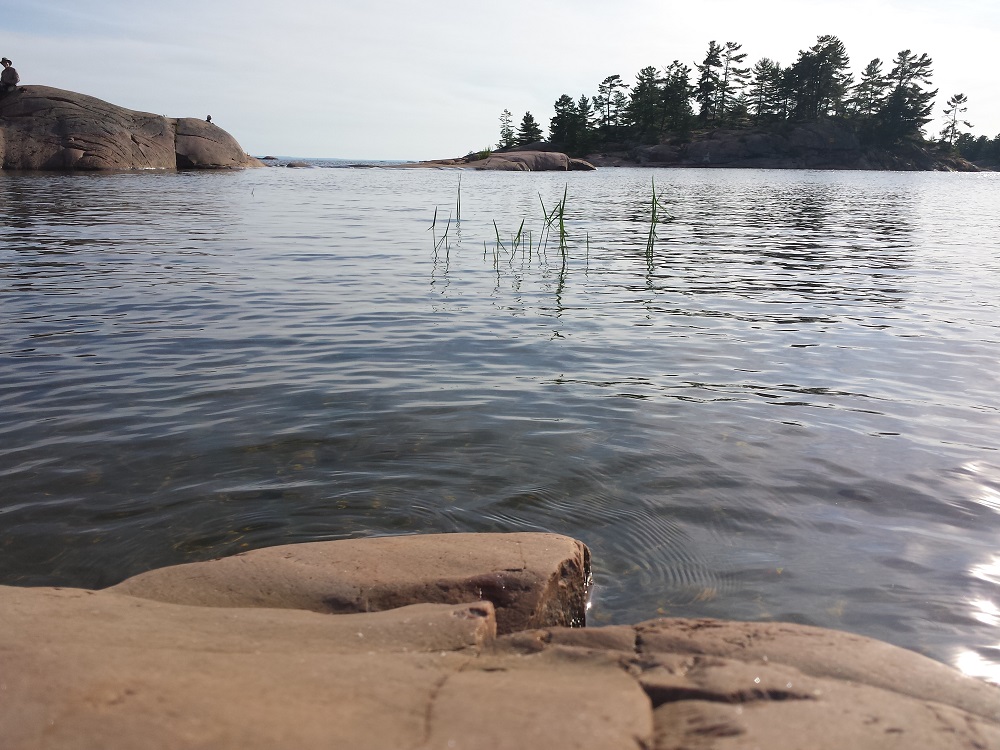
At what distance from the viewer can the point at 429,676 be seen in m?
1.93

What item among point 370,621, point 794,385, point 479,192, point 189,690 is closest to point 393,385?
point 794,385

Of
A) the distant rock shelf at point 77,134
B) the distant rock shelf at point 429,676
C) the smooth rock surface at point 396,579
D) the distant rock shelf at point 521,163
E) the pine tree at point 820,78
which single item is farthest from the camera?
the pine tree at point 820,78

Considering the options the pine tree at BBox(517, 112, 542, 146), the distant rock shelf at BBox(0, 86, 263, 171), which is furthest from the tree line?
the distant rock shelf at BBox(0, 86, 263, 171)

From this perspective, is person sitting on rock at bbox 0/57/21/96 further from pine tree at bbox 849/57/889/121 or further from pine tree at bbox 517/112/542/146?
pine tree at bbox 849/57/889/121

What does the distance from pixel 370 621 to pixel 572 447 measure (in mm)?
2557

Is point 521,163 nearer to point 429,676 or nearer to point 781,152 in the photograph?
point 781,152

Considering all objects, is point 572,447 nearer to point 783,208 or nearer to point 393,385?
point 393,385

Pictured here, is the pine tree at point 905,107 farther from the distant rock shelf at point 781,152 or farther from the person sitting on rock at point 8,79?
the person sitting on rock at point 8,79

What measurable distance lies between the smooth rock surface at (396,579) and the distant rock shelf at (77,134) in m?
33.0

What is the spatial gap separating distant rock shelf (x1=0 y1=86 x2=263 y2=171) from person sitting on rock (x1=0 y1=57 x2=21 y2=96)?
28cm

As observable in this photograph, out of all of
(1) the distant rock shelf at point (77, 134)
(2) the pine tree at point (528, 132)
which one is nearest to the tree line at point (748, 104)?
(2) the pine tree at point (528, 132)

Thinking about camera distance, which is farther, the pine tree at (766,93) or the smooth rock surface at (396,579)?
the pine tree at (766,93)

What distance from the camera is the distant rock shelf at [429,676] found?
163 cm

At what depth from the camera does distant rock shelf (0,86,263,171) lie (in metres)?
29.4
